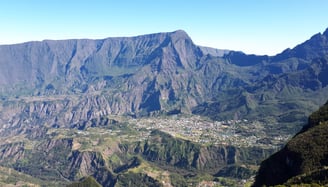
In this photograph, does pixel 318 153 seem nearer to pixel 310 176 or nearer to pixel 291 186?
pixel 310 176

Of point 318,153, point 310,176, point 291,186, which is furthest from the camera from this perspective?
point 318,153

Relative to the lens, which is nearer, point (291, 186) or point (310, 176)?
point (291, 186)

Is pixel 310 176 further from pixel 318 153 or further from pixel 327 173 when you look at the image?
pixel 318 153

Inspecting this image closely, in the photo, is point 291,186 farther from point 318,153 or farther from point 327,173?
point 318,153

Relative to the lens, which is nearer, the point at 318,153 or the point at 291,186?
the point at 291,186

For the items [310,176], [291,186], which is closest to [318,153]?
[310,176]

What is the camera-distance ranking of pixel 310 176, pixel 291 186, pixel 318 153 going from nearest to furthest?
pixel 291 186 < pixel 310 176 < pixel 318 153

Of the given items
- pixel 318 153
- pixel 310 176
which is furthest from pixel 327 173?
pixel 318 153
